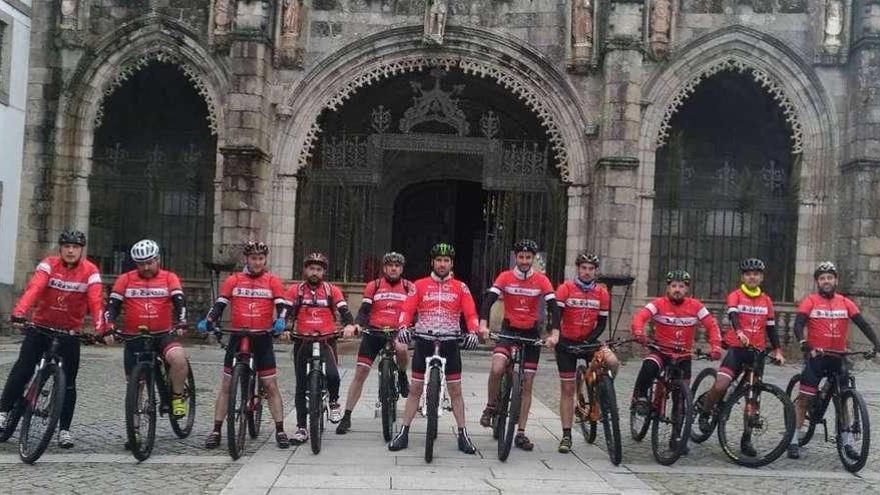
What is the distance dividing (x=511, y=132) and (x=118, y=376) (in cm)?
1024

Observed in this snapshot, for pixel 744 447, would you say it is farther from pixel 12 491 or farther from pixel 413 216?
pixel 413 216

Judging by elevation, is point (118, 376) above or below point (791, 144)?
below

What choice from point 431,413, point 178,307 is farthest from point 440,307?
point 178,307

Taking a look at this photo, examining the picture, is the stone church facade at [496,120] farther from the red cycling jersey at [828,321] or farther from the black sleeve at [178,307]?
the black sleeve at [178,307]

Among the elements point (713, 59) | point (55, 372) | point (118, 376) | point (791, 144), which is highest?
point (713, 59)

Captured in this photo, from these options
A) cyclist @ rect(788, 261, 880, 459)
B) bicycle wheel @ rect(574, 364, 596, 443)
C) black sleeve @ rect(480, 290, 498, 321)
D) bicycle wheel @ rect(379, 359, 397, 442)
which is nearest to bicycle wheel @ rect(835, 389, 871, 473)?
cyclist @ rect(788, 261, 880, 459)

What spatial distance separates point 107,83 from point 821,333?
13428 millimetres

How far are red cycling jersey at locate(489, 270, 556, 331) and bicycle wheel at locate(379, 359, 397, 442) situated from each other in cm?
120

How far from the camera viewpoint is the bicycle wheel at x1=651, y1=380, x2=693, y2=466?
7090 millimetres

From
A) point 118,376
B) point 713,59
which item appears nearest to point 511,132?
point 713,59

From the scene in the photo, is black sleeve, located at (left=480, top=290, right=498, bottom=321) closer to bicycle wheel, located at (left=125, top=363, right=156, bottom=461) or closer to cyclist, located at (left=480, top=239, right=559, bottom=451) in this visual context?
cyclist, located at (left=480, top=239, right=559, bottom=451)

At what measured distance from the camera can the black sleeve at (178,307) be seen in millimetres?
7166

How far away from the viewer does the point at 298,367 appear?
7430 mm

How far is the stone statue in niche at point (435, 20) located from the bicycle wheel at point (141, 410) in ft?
33.3
